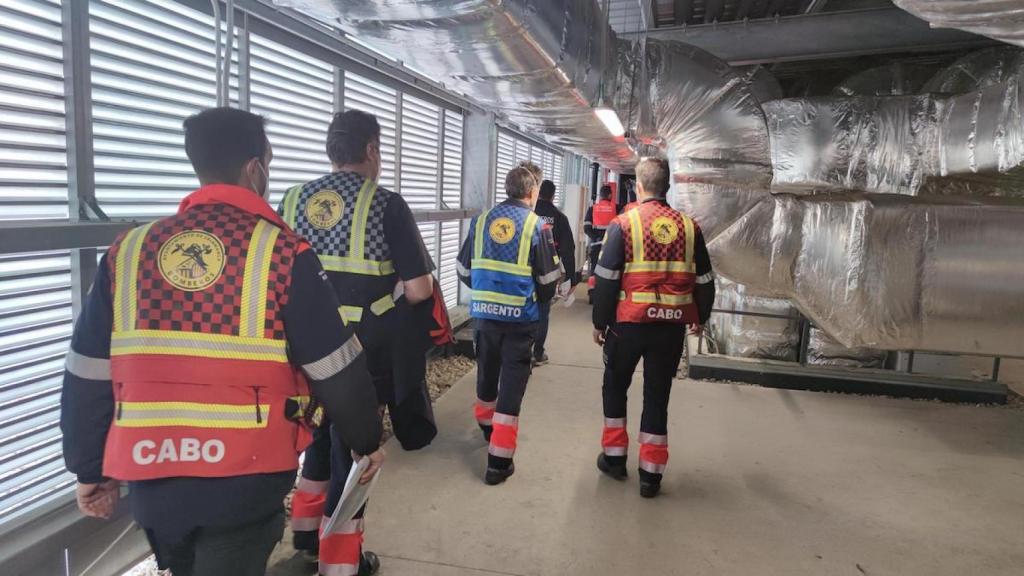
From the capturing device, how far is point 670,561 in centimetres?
227

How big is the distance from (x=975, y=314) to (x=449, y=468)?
10.2 ft

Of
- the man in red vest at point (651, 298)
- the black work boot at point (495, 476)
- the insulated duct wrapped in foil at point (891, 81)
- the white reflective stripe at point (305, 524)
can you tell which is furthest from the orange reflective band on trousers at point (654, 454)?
the insulated duct wrapped in foil at point (891, 81)

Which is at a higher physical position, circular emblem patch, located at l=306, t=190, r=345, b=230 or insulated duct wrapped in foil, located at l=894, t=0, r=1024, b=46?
insulated duct wrapped in foil, located at l=894, t=0, r=1024, b=46

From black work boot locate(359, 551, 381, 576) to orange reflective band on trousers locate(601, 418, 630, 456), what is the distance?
1.25 metres

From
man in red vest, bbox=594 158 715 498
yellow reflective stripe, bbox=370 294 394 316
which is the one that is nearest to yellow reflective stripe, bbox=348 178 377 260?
yellow reflective stripe, bbox=370 294 394 316

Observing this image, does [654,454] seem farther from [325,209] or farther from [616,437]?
[325,209]

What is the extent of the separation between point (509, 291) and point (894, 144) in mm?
Answer: 3486

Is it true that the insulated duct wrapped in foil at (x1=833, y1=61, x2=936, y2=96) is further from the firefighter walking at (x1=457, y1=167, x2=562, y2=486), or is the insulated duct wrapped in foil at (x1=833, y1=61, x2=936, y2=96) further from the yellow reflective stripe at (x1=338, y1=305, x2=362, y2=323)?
the yellow reflective stripe at (x1=338, y1=305, x2=362, y2=323)

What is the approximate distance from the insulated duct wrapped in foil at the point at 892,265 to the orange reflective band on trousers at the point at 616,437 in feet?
5.20

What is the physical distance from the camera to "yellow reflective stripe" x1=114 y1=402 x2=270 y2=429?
3.65 ft

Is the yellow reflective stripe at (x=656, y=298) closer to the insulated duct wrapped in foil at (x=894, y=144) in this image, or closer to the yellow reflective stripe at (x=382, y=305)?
the yellow reflective stripe at (x=382, y=305)

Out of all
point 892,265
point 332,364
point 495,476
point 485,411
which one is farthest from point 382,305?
point 892,265

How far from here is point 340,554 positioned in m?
1.90

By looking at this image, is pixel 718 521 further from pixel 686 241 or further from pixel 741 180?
pixel 741 180
